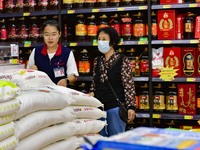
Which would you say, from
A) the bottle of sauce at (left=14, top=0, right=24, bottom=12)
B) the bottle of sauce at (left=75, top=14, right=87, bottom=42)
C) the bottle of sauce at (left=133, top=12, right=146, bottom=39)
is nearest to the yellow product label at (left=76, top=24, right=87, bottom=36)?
the bottle of sauce at (left=75, top=14, right=87, bottom=42)

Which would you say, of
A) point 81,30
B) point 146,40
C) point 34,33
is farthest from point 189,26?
point 34,33

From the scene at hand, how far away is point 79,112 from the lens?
257 centimetres

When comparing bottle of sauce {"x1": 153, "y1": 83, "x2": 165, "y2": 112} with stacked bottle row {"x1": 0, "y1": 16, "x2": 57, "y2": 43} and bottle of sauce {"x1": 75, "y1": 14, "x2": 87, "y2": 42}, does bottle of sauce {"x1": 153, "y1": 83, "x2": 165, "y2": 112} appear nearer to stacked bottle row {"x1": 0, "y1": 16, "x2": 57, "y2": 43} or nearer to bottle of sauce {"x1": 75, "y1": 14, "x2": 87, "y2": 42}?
bottle of sauce {"x1": 75, "y1": 14, "x2": 87, "y2": 42}

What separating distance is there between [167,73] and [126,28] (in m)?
0.81

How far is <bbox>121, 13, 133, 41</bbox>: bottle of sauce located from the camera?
17.4 ft

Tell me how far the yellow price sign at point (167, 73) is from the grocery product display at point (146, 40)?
12mm

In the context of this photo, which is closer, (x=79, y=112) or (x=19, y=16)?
(x=79, y=112)

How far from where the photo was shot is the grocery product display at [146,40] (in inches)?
197

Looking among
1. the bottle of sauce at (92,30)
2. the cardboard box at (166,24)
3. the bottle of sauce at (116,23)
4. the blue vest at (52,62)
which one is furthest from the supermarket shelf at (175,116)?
the blue vest at (52,62)

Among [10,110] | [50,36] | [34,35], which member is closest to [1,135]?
[10,110]

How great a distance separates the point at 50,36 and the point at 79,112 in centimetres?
161

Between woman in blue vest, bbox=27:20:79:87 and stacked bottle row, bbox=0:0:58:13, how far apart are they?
1.70 meters

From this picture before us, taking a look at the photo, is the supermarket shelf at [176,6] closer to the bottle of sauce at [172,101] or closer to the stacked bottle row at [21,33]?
the bottle of sauce at [172,101]

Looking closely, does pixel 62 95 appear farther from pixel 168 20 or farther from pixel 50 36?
pixel 168 20
